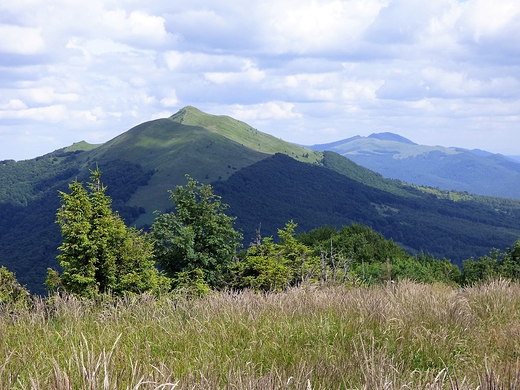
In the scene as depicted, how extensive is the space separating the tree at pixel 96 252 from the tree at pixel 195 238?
231 inches

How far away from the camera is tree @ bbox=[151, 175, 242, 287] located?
113ft

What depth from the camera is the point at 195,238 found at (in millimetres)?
36625

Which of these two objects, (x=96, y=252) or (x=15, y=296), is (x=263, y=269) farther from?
(x=15, y=296)

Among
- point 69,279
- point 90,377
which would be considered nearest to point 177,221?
point 69,279

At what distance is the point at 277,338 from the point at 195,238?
3299 centimetres

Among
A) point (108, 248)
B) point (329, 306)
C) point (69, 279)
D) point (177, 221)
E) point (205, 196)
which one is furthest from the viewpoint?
point (205, 196)

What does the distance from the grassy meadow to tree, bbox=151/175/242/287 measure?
2817 centimetres

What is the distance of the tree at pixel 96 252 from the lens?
2530 centimetres

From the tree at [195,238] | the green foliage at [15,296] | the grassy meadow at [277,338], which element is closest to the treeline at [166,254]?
the tree at [195,238]

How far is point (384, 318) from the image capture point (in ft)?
15.6

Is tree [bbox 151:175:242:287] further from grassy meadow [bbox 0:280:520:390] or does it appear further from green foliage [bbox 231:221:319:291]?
grassy meadow [bbox 0:280:520:390]

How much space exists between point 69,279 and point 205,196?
15.0 meters

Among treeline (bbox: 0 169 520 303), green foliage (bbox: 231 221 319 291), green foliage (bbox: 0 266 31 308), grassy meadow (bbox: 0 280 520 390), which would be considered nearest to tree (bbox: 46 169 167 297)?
treeline (bbox: 0 169 520 303)

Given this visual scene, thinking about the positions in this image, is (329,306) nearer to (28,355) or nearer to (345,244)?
(28,355)
